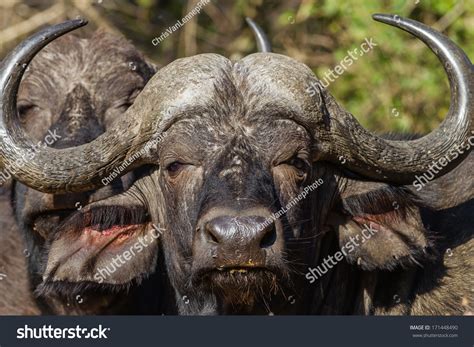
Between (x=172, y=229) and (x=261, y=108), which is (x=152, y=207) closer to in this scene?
(x=172, y=229)

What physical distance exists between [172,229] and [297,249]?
29.2 inches

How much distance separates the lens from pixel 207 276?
601 centimetres

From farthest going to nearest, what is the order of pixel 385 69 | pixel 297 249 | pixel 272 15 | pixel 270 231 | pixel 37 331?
pixel 272 15, pixel 385 69, pixel 37 331, pixel 297 249, pixel 270 231

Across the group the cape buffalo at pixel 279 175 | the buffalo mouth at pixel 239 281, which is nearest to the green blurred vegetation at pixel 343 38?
the cape buffalo at pixel 279 175

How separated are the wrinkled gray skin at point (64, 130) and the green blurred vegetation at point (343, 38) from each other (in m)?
3.33

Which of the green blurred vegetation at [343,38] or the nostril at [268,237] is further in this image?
the green blurred vegetation at [343,38]

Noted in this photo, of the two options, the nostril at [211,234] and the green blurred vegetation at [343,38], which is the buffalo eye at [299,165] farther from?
the green blurred vegetation at [343,38]

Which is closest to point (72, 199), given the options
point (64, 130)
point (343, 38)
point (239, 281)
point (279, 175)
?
point (64, 130)

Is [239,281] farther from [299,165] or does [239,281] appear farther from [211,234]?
[299,165]

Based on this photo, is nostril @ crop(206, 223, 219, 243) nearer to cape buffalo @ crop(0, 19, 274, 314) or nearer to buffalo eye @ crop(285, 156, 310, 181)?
buffalo eye @ crop(285, 156, 310, 181)

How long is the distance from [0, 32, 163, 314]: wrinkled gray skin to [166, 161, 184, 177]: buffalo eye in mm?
556

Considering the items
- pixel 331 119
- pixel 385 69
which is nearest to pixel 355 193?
pixel 331 119

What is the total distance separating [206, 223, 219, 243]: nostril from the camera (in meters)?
5.78

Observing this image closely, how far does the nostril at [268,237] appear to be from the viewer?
19.1 feet
